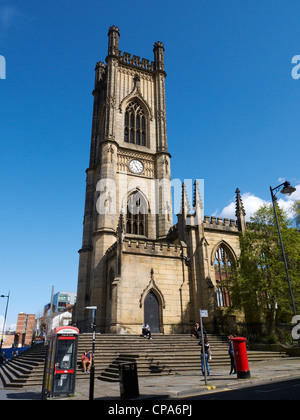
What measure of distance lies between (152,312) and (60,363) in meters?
14.4

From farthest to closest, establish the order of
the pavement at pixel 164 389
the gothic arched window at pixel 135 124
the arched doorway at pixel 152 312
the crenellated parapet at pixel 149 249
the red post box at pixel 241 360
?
the gothic arched window at pixel 135 124 < the crenellated parapet at pixel 149 249 < the arched doorway at pixel 152 312 < the red post box at pixel 241 360 < the pavement at pixel 164 389

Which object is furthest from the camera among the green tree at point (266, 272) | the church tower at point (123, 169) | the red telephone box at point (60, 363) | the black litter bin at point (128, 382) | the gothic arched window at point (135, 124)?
the gothic arched window at point (135, 124)

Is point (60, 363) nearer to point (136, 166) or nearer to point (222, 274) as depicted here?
point (222, 274)

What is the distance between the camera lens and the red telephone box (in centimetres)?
995

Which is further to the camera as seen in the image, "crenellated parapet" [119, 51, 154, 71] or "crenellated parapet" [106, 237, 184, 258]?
"crenellated parapet" [119, 51, 154, 71]

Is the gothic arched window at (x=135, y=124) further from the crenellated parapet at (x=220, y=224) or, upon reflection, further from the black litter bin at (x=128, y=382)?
the black litter bin at (x=128, y=382)

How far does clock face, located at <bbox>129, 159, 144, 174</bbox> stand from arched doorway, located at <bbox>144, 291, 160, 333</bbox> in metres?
16.0

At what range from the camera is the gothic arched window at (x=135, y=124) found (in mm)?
38500

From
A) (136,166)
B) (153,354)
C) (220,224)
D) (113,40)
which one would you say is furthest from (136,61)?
(153,354)

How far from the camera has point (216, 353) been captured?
1759cm

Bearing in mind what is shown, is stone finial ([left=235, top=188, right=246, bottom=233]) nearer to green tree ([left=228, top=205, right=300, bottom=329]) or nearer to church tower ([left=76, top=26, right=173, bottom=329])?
green tree ([left=228, top=205, right=300, bottom=329])

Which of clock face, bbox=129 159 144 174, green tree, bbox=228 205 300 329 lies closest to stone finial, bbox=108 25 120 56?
clock face, bbox=129 159 144 174

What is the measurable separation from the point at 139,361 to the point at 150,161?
2615 cm

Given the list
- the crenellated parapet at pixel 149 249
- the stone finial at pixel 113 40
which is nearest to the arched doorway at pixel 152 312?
the crenellated parapet at pixel 149 249
